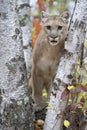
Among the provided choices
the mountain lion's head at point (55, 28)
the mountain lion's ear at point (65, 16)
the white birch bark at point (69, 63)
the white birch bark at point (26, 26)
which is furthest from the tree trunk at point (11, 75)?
the white birch bark at point (26, 26)

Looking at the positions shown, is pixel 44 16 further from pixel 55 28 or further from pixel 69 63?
pixel 69 63

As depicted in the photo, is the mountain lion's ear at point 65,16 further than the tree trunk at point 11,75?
Yes

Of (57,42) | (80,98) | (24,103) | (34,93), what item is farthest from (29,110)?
(34,93)

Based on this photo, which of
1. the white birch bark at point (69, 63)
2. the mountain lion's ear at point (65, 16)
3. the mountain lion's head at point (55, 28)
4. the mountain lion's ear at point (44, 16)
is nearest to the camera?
the white birch bark at point (69, 63)

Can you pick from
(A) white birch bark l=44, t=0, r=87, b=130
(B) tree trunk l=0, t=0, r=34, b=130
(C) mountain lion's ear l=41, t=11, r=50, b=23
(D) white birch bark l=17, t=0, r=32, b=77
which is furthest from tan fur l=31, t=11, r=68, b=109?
(B) tree trunk l=0, t=0, r=34, b=130

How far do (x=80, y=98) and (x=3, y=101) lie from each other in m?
0.91

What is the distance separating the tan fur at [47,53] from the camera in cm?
582

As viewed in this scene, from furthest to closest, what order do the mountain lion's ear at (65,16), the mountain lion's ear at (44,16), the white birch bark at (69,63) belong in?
1. the mountain lion's ear at (44,16)
2. the mountain lion's ear at (65,16)
3. the white birch bark at (69,63)

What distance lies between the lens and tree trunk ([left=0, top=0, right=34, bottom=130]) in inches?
189

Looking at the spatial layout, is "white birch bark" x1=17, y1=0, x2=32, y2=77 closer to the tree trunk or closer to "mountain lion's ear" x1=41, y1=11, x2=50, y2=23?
"mountain lion's ear" x1=41, y1=11, x2=50, y2=23

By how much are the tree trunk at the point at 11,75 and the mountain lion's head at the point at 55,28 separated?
927mm

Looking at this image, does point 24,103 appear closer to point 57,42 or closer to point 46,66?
point 57,42

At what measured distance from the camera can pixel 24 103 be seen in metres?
4.99

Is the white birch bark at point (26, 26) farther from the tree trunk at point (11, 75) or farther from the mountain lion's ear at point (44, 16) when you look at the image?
the tree trunk at point (11, 75)
